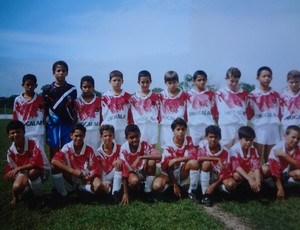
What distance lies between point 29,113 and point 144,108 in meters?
1.70

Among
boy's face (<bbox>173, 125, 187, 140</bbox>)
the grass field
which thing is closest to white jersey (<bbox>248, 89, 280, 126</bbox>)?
the grass field

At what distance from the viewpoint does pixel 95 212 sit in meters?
3.56

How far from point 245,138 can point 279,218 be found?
110 cm

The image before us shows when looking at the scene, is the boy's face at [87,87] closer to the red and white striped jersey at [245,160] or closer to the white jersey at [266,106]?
the red and white striped jersey at [245,160]

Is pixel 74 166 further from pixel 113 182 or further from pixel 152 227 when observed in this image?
pixel 152 227

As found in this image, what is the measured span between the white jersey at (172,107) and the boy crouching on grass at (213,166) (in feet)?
2.32

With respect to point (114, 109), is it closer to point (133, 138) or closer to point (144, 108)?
point (144, 108)

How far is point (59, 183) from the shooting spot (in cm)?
397

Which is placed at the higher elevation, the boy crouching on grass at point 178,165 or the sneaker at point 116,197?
the boy crouching on grass at point 178,165

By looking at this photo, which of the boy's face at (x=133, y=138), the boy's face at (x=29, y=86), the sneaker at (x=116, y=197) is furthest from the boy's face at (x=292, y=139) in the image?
the boy's face at (x=29, y=86)

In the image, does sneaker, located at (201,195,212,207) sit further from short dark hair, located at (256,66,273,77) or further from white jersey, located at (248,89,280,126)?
short dark hair, located at (256,66,273,77)

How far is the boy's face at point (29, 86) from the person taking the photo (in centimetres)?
428

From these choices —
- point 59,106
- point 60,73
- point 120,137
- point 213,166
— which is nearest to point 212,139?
point 213,166

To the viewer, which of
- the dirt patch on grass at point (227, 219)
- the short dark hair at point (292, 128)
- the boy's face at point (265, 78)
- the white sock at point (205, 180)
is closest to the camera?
the dirt patch on grass at point (227, 219)
